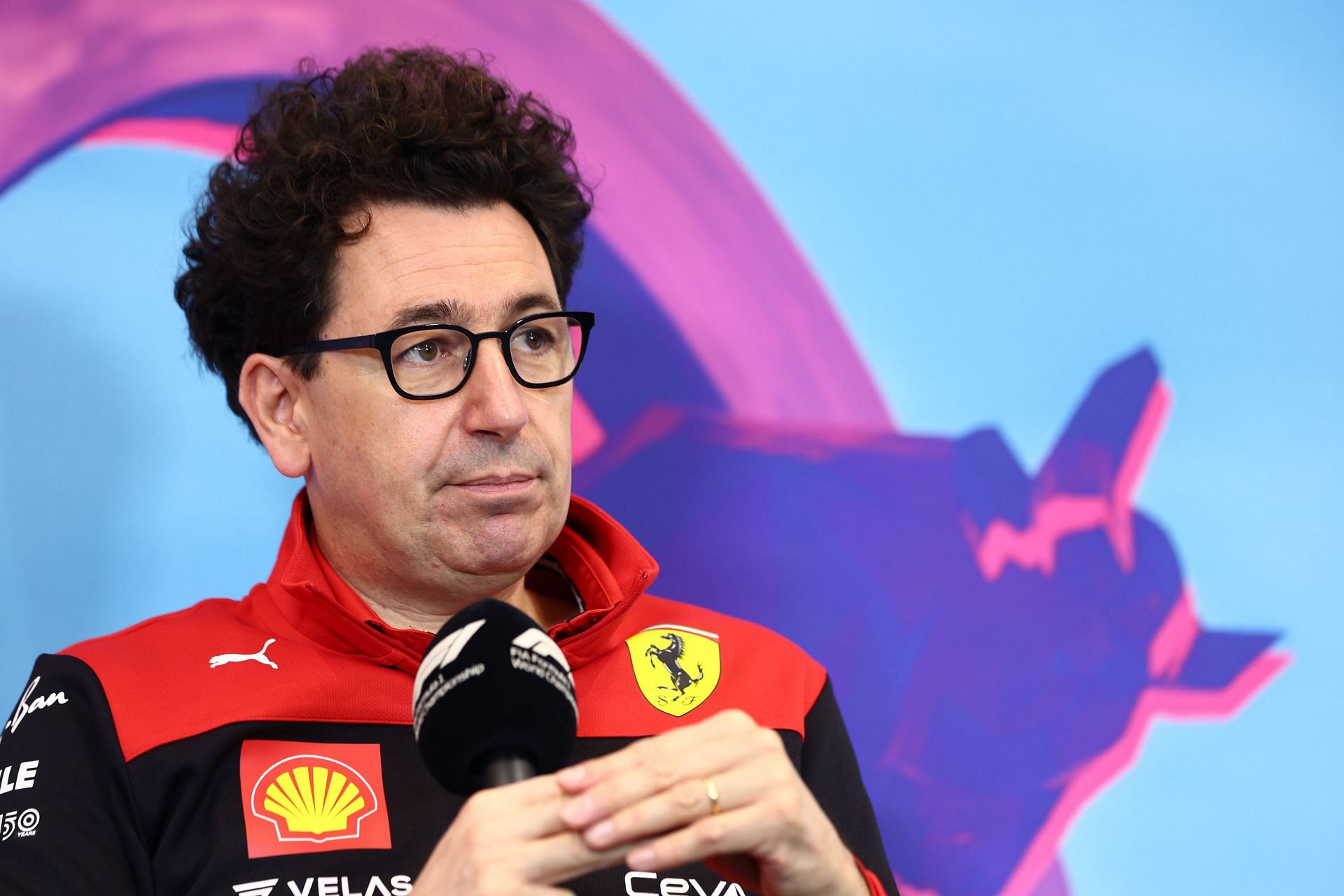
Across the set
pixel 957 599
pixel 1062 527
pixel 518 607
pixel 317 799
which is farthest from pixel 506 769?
pixel 1062 527

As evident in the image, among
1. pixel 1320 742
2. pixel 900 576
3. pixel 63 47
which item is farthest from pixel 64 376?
pixel 1320 742

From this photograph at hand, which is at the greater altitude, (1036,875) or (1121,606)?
(1121,606)

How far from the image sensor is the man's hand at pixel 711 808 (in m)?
1.06

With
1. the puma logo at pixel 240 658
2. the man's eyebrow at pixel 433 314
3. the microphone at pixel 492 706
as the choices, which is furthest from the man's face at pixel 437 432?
the microphone at pixel 492 706

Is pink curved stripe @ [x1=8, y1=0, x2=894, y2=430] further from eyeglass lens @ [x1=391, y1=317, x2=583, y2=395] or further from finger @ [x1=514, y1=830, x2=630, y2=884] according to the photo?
finger @ [x1=514, y1=830, x2=630, y2=884]

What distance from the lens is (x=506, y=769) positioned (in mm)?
1058

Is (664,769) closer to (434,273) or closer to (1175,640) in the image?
(434,273)

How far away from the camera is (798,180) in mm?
2180

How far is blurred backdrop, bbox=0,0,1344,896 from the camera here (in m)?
1.99

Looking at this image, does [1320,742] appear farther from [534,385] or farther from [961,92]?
[534,385]

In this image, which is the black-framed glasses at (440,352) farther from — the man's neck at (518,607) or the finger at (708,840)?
the finger at (708,840)

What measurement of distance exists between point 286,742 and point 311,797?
8cm

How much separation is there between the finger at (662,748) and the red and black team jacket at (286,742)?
388mm

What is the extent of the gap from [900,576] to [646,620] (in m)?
0.53
